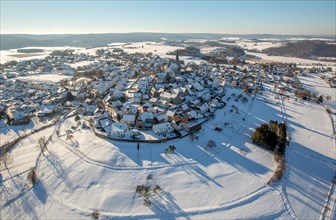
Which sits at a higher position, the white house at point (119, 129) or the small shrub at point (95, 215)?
the white house at point (119, 129)

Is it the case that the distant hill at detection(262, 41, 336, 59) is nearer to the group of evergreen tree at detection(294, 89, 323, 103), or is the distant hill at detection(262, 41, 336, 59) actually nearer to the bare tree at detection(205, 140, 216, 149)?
A: the group of evergreen tree at detection(294, 89, 323, 103)

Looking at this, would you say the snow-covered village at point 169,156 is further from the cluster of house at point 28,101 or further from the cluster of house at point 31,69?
the cluster of house at point 31,69

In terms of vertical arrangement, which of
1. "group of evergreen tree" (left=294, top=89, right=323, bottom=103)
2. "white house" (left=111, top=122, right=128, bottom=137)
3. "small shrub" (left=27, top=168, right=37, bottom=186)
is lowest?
"small shrub" (left=27, top=168, right=37, bottom=186)

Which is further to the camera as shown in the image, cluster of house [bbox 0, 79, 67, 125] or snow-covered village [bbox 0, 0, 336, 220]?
cluster of house [bbox 0, 79, 67, 125]

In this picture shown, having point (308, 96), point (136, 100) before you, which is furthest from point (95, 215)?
point (308, 96)

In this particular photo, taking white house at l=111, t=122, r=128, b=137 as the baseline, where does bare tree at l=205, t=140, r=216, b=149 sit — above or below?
below

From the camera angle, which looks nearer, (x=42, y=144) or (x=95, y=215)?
(x=95, y=215)

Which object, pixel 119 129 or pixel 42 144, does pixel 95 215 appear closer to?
pixel 119 129

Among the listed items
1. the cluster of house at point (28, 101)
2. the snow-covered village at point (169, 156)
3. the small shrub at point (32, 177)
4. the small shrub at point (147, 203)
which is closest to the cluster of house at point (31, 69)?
the cluster of house at point (28, 101)

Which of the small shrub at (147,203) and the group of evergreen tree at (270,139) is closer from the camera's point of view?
the small shrub at (147,203)

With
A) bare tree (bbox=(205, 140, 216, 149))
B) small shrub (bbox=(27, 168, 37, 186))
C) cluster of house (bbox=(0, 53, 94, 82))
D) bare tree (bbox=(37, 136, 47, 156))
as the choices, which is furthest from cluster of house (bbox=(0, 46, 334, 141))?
cluster of house (bbox=(0, 53, 94, 82))
